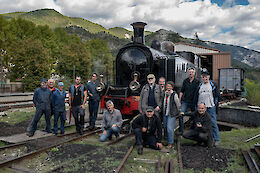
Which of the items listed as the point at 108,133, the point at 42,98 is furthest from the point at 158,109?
the point at 42,98

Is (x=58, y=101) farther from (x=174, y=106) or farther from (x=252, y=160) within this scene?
(x=252, y=160)


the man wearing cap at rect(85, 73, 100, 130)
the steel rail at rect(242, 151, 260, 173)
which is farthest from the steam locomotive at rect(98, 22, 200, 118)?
the steel rail at rect(242, 151, 260, 173)

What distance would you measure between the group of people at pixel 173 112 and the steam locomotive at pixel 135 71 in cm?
134

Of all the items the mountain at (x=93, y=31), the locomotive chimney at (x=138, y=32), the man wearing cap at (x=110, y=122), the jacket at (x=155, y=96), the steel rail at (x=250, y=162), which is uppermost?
the mountain at (x=93, y=31)

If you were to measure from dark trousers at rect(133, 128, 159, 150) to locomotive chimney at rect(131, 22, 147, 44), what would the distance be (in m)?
4.15

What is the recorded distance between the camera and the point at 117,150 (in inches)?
205

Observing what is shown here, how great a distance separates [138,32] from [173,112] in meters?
4.03

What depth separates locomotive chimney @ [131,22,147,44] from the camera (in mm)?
8266

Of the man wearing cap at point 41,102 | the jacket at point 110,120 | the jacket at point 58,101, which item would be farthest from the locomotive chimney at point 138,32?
the man wearing cap at point 41,102

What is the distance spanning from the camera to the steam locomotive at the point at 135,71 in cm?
716

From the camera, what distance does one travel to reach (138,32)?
8375mm

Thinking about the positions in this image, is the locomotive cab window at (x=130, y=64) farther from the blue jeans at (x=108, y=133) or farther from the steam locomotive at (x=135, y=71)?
the blue jeans at (x=108, y=133)

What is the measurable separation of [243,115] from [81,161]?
9.82 m

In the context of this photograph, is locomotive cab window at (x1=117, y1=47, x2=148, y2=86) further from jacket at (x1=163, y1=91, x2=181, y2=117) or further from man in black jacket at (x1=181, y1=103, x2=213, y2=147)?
man in black jacket at (x1=181, y1=103, x2=213, y2=147)
